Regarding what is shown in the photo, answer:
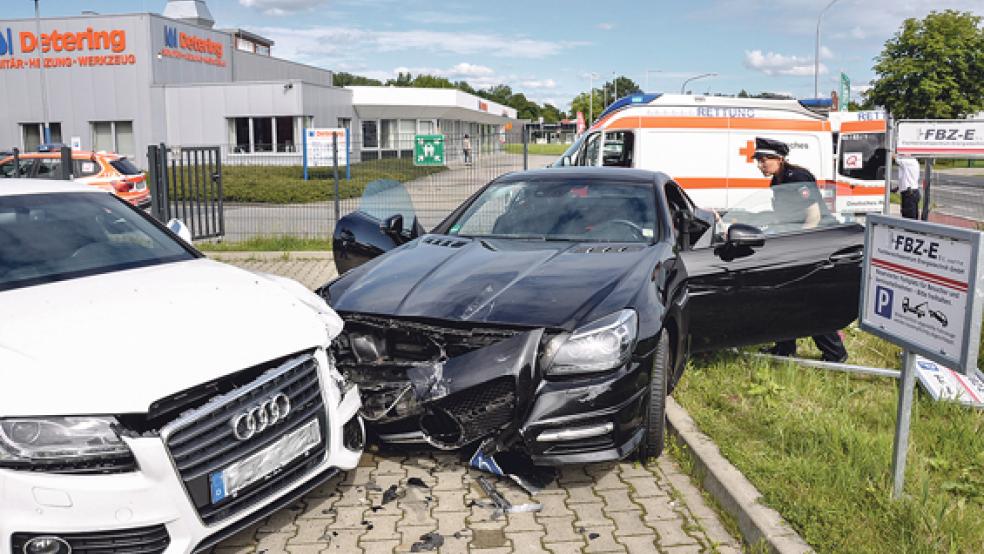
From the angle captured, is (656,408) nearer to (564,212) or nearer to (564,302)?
(564,302)

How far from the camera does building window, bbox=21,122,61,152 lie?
36.3 m

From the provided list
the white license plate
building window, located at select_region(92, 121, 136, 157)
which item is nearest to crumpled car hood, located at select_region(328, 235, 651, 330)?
the white license plate

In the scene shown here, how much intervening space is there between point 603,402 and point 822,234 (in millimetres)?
2644

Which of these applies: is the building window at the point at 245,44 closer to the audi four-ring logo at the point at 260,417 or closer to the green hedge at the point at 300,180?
the green hedge at the point at 300,180

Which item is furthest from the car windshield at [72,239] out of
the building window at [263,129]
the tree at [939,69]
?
the tree at [939,69]

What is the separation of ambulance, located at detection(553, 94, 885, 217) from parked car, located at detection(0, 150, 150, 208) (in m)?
9.77

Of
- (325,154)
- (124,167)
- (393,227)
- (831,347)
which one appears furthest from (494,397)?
(124,167)

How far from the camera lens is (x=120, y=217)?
4.71 m

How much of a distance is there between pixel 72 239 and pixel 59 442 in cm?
189

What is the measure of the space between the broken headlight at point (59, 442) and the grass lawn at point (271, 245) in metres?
9.65

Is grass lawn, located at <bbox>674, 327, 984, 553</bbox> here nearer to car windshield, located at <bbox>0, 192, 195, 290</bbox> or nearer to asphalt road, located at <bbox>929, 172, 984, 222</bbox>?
car windshield, located at <bbox>0, 192, 195, 290</bbox>

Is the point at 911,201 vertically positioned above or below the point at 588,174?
below

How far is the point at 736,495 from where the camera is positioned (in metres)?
3.72

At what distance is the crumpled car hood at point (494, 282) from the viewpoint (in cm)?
400
